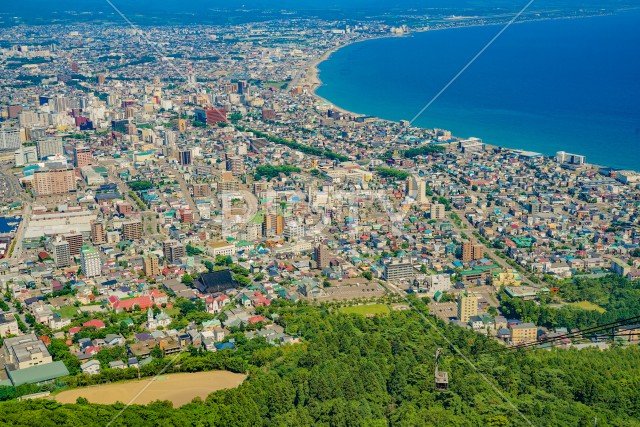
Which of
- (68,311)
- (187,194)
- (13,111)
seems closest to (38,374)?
(68,311)

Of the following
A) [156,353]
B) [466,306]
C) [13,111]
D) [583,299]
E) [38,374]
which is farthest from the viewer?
[13,111]

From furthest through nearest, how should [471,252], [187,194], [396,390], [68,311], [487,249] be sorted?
[187,194] → [487,249] → [471,252] → [68,311] → [396,390]

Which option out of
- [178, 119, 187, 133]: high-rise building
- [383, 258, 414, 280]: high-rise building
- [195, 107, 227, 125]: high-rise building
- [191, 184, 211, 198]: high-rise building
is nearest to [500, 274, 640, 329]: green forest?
[383, 258, 414, 280]: high-rise building

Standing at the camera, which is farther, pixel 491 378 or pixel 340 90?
pixel 340 90

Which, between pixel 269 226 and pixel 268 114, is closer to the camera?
pixel 269 226

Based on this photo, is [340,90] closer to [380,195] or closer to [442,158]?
[442,158]

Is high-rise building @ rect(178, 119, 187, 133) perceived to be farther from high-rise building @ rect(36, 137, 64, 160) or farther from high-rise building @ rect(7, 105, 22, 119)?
high-rise building @ rect(7, 105, 22, 119)

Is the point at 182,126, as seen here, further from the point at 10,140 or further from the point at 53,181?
the point at 53,181

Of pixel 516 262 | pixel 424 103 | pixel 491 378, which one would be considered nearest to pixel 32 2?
pixel 424 103
